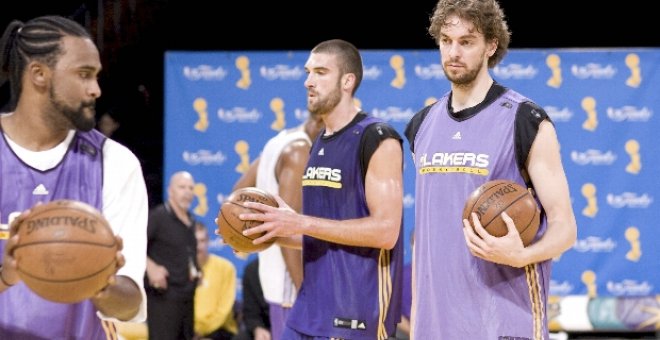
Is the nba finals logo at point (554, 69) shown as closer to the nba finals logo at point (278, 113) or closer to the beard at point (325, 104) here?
the nba finals logo at point (278, 113)

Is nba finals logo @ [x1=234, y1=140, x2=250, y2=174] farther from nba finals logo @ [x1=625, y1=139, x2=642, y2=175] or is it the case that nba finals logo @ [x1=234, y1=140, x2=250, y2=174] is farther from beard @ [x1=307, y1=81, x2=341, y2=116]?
beard @ [x1=307, y1=81, x2=341, y2=116]

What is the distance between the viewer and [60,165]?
3145mm

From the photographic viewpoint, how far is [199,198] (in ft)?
30.5

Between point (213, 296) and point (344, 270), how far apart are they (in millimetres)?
4500

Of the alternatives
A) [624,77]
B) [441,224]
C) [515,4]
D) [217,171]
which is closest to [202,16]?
[217,171]

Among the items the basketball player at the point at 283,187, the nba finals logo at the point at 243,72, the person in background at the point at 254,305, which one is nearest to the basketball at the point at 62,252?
the basketball player at the point at 283,187

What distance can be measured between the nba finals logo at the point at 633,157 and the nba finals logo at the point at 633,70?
501 mm

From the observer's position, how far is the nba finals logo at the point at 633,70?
8961 mm

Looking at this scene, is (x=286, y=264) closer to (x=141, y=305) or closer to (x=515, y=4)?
(x=141, y=305)

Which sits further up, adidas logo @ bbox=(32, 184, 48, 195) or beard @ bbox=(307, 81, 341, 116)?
beard @ bbox=(307, 81, 341, 116)

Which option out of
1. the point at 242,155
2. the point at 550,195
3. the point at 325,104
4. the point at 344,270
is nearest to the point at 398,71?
the point at 242,155

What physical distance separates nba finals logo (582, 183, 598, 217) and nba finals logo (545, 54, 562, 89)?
0.92 metres

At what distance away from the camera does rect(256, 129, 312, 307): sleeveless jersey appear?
6.00 m

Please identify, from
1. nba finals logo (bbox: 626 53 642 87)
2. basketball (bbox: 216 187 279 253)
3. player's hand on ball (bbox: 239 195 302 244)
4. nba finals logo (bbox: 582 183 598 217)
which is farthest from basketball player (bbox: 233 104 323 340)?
nba finals logo (bbox: 626 53 642 87)
